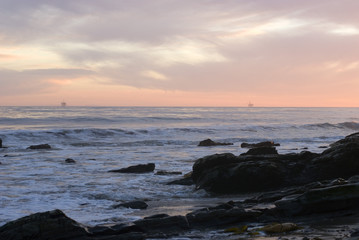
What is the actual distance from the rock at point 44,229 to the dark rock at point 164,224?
124 centimetres

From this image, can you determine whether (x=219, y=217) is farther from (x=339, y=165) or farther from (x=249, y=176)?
(x=339, y=165)

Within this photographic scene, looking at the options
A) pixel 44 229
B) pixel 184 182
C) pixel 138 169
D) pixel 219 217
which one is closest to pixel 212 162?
pixel 184 182

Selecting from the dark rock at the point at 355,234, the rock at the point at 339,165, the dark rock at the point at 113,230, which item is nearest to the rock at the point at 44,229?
the dark rock at the point at 113,230

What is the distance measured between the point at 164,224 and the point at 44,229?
2.38 m

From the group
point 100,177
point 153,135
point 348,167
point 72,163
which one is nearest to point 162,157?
point 72,163

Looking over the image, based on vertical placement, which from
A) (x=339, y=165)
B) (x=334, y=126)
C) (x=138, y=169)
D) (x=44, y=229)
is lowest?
(x=138, y=169)

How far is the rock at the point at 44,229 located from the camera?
25.7 ft

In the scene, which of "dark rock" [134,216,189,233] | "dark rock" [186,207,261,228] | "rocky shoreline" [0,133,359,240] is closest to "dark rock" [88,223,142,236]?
"rocky shoreline" [0,133,359,240]

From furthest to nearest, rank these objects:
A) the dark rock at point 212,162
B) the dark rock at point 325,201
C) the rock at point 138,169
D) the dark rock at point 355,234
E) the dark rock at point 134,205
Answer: the rock at point 138,169
the dark rock at point 212,162
the dark rock at point 134,205
the dark rock at point 325,201
the dark rock at point 355,234

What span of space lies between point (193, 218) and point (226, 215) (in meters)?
0.71

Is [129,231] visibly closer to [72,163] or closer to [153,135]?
[72,163]

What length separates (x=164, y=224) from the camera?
891 centimetres

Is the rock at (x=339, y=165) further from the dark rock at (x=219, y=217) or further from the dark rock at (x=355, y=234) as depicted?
the dark rock at (x=355, y=234)

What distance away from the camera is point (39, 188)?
1488 centimetres
